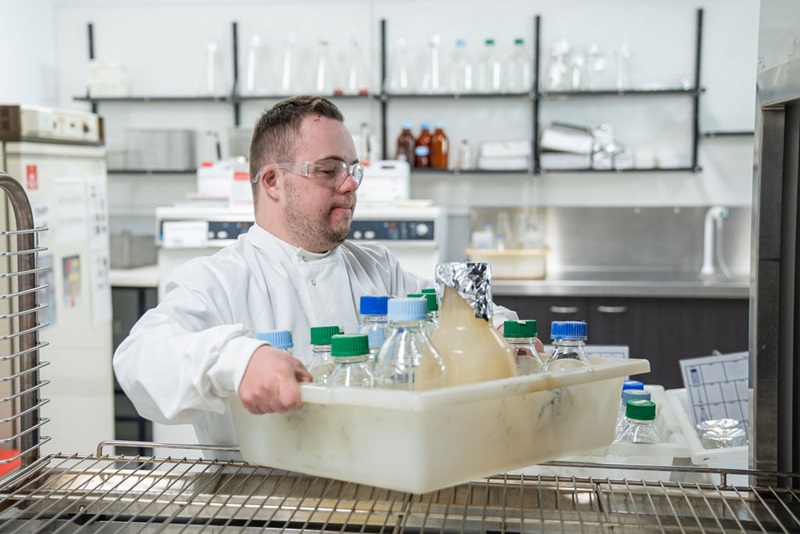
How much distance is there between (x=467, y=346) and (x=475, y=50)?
12.1ft

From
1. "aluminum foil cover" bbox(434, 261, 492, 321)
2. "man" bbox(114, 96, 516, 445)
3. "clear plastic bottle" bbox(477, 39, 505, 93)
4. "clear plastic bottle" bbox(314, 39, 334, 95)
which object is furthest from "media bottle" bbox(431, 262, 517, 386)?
"clear plastic bottle" bbox(314, 39, 334, 95)

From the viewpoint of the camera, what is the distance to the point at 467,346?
3.11 ft

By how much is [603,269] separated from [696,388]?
263 cm

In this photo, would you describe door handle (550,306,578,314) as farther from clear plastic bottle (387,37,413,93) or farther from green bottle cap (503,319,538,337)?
green bottle cap (503,319,538,337)

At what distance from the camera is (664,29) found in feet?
14.0

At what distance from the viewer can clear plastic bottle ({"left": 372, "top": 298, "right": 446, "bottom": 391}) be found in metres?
0.91

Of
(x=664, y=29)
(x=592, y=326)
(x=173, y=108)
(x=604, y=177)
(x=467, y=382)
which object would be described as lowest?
(x=592, y=326)

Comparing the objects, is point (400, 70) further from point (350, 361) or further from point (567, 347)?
point (350, 361)

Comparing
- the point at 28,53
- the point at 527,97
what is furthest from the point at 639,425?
the point at 28,53

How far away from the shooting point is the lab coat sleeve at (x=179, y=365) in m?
1.01

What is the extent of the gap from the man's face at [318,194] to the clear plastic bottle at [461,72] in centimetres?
250

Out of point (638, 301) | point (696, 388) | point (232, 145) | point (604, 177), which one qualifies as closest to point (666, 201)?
point (604, 177)

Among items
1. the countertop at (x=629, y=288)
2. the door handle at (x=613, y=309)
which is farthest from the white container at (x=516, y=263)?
the door handle at (x=613, y=309)

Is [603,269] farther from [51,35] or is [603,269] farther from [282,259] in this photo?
[51,35]
